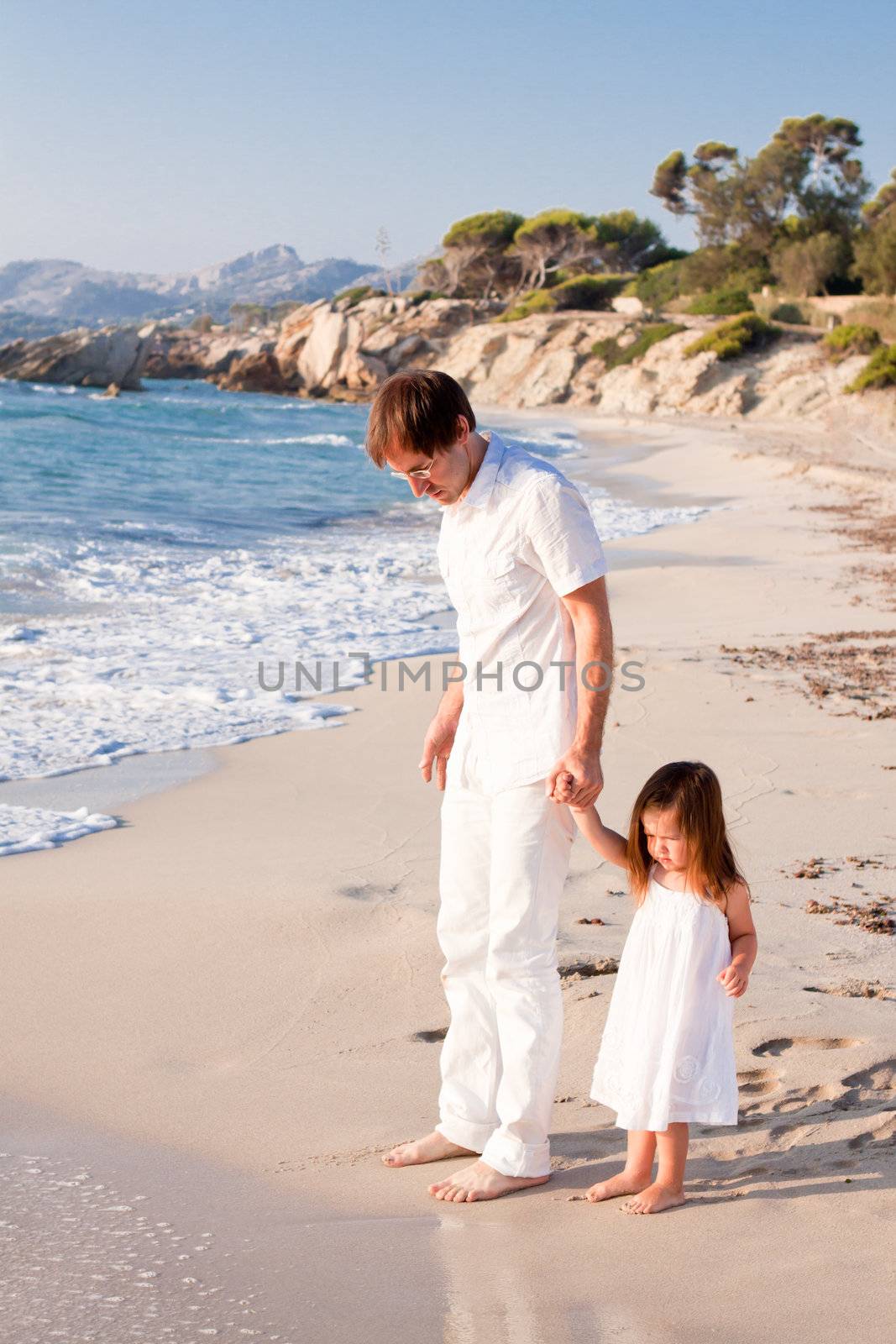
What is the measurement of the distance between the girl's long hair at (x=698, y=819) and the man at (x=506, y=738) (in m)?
0.13

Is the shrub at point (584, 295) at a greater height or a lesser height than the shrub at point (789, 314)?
greater

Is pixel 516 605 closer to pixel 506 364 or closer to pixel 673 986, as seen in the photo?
pixel 673 986

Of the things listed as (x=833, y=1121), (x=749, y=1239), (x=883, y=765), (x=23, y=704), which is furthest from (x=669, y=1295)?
(x=23, y=704)

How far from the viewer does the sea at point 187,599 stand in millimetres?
6496

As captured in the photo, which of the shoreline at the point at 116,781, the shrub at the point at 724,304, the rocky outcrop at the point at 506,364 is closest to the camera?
the shoreline at the point at 116,781

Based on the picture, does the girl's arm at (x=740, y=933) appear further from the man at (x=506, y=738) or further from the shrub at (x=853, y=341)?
the shrub at (x=853, y=341)

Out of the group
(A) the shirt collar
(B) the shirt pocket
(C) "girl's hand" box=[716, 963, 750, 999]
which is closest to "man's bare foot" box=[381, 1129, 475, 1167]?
(C) "girl's hand" box=[716, 963, 750, 999]

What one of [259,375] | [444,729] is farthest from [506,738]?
[259,375]

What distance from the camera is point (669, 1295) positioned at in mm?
2109

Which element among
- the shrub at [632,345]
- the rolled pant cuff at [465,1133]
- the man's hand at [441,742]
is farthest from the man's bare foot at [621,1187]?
the shrub at [632,345]

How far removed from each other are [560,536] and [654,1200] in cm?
134

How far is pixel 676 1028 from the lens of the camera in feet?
8.11

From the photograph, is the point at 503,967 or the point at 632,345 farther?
the point at 632,345

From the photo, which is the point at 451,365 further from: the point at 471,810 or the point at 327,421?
the point at 471,810
